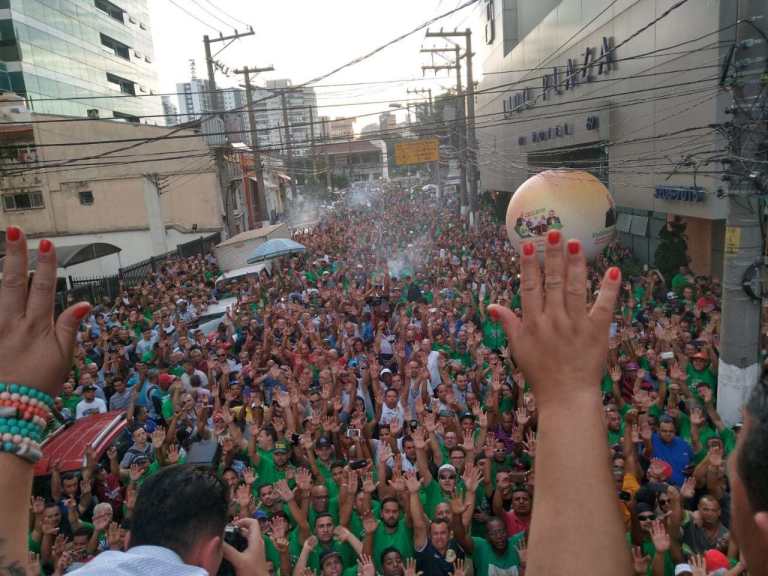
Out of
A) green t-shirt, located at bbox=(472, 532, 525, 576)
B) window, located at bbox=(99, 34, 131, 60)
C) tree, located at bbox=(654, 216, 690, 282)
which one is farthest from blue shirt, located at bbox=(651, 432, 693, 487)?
window, located at bbox=(99, 34, 131, 60)

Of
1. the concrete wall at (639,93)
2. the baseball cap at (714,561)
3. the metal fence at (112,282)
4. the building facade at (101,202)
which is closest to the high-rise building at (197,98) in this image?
the building facade at (101,202)

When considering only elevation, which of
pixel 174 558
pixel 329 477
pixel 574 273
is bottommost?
pixel 329 477

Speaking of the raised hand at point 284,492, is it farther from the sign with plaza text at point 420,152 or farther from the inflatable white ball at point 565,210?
the sign with plaza text at point 420,152

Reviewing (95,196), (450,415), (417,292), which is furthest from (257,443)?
(95,196)

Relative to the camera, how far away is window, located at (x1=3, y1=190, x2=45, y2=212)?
82.8 ft

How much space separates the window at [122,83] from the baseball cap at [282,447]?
44945 mm

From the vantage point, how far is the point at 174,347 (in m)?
10.1

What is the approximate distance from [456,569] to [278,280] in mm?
11687

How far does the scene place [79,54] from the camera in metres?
38.4

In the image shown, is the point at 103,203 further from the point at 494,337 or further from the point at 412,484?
the point at 412,484

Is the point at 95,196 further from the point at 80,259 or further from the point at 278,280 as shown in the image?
the point at 278,280

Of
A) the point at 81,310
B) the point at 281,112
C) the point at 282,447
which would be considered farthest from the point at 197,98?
the point at 81,310

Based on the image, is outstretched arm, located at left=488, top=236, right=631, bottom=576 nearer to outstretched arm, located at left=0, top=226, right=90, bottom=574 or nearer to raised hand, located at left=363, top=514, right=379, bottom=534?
outstretched arm, located at left=0, top=226, right=90, bottom=574

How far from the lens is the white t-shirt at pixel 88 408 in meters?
7.52
